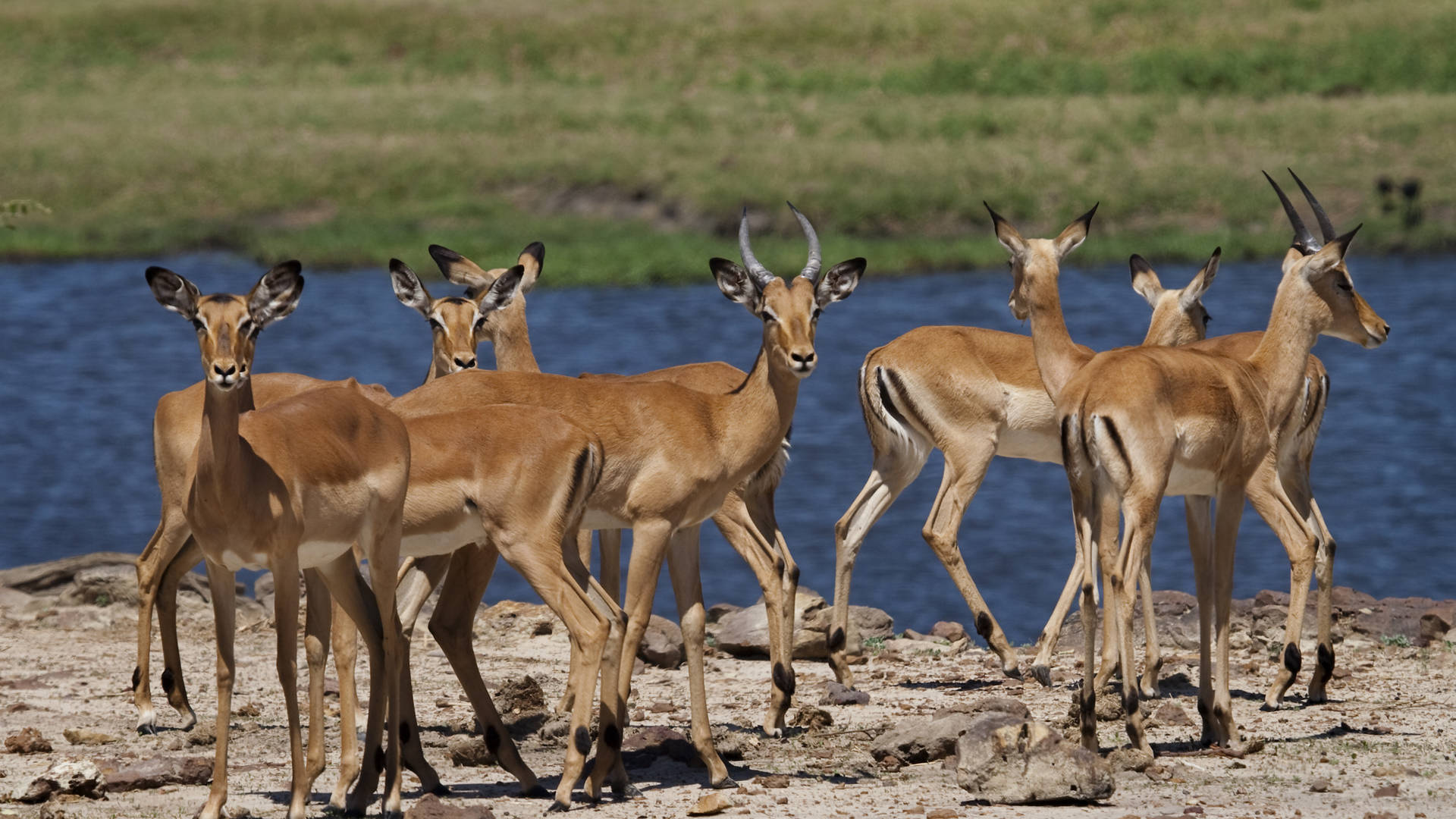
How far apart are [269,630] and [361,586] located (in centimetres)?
529

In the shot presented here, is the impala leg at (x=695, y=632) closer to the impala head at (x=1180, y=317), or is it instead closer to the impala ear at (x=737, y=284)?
the impala ear at (x=737, y=284)

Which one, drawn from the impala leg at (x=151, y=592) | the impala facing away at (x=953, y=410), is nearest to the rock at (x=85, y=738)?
the impala leg at (x=151, y=592)

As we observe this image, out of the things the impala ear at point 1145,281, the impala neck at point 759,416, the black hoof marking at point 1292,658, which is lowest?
the black hoof marking at point 1292,658

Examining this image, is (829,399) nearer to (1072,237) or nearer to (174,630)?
(1072,237)

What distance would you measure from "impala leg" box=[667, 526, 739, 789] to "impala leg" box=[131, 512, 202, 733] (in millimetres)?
2385

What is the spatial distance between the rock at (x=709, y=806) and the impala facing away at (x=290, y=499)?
3.89 feet

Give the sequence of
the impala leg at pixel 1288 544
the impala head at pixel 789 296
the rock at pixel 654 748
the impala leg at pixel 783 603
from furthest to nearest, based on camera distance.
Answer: the impala leg at pixel 1288 544
the impala leg at pixel 783 603
the rock at pixel 654 748
the impala head at pixel 789 296

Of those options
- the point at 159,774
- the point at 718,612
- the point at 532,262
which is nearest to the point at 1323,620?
the point at 718,612

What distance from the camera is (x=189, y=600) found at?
531 inches

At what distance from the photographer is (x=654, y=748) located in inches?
362

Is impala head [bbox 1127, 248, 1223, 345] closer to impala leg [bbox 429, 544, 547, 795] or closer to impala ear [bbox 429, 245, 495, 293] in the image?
impala ear [bbox 429, 245, 495, 293]

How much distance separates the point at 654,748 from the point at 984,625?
3176 millimetres

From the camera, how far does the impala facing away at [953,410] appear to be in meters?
12.3

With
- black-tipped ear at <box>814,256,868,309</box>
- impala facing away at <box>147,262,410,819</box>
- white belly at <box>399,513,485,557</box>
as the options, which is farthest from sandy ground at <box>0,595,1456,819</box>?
black-tipped ear at <box>814,256,868,309</box>
